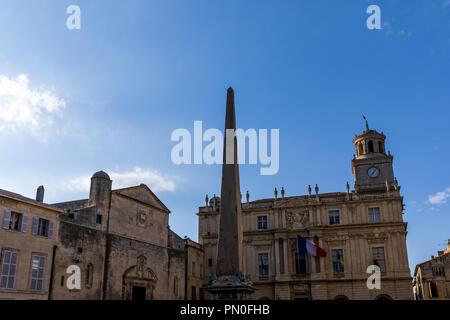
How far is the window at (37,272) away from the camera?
2070cm

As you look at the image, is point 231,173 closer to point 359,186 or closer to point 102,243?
point 102,243

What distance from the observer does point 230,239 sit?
1138cm

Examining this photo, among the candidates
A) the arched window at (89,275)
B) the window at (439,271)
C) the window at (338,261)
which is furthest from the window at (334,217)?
the arched window at (89,275)

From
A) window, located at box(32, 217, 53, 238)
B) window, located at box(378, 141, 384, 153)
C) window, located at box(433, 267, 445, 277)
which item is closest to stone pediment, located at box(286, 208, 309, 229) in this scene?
window, located at box(378, 141, 384, 153)

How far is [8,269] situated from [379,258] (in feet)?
90.4

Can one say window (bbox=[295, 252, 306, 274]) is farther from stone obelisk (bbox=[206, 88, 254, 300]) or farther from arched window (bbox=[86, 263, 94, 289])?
stone obelisk (bbox=[206, 88, 254, 300])

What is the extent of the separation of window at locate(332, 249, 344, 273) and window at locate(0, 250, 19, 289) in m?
25.5

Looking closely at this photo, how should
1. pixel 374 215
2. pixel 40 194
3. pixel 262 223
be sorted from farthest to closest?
pixel 262 223 → pixel 374 215 → pixel 40 194

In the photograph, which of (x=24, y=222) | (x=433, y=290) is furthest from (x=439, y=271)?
(x=24, y=222)

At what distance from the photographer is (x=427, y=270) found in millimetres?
48000

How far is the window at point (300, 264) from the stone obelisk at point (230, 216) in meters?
26.6

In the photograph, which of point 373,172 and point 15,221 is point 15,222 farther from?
point 373,172

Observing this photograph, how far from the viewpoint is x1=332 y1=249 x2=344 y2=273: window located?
35.8 metres

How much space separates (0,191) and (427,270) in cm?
4537
